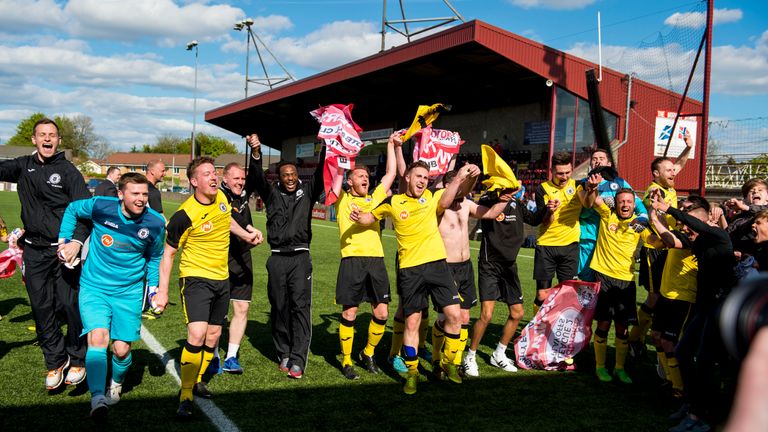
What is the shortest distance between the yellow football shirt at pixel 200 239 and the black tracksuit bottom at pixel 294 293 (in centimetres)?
80

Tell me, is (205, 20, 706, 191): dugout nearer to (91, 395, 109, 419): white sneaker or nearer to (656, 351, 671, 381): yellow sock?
(656, 351, 671, 381): yellow sock

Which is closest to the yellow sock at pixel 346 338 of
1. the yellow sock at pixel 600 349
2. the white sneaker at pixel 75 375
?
the white sneaker at pixel 75 375

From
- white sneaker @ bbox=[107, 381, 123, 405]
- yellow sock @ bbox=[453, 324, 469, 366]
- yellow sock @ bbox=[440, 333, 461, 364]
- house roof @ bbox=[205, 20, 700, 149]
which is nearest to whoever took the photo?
white sneaker @ bbox=[107, 381, 123, 405]

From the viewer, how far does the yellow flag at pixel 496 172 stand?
5324 millimetres

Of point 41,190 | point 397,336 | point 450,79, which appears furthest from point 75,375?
point 450,79

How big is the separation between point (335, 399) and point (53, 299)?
8.87 ft

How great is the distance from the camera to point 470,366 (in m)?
5.93

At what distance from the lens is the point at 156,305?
4.54 m

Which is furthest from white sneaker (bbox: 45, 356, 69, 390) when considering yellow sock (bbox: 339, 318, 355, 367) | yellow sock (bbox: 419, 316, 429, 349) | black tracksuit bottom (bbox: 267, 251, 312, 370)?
yellow sock (bbox: 419, 316, 429, 349)

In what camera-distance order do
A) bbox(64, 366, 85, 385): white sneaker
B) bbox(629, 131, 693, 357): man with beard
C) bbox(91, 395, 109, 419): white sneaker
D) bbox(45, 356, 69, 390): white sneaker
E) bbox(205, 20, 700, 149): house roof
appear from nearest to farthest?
bbox(91, 395, 109, 419): white sneaker
bbox(45, 356, 69, 390): white sneaker
bbox(64, 366, 85, 385): white sneaker
bbox(629, 131, 693, 357): man with beard
bbox(205, 20, 700, 149): house roof

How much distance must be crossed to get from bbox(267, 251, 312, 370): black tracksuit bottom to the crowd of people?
0.01 meters

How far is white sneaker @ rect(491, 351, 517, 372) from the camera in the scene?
610 cm

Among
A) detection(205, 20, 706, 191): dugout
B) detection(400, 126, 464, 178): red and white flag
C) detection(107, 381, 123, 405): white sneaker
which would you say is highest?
detection(205, 20, 706, 191): dugout

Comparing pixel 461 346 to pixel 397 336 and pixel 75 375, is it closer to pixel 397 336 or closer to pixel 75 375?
pixel 397 336
